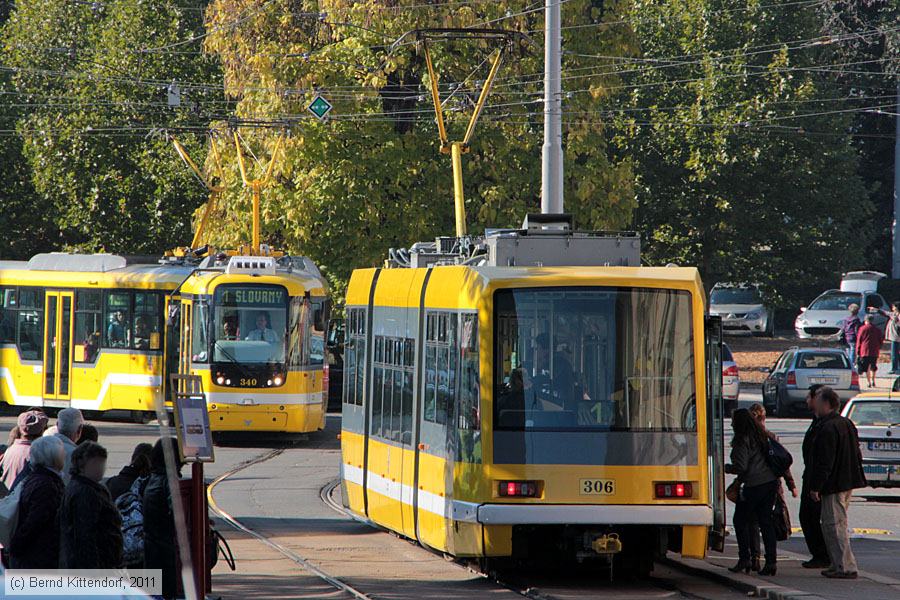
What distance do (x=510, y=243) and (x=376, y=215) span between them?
758 inches

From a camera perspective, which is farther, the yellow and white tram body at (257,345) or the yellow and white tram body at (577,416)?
the yellow and white tram body at (257,345)

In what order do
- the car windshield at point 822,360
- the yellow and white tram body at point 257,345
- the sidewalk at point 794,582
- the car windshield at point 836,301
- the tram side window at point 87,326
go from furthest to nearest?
the car windshield at point 836,301
the car windshield at point 822,360
the tram side window at point 87,326
the yellow and white tram body at point 257,345
the sidewalk at point 794,582

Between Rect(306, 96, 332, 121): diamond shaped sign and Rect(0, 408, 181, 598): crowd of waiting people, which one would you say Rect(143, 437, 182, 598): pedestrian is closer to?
Rect(0, 408, 181, 598): crowd of waiting people

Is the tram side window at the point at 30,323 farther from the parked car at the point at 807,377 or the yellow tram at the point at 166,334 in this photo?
the parked car at the point at 807,377

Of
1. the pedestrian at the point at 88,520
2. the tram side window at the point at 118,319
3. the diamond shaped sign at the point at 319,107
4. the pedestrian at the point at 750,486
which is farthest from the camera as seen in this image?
the diamond shaped sign at the point at 319,107

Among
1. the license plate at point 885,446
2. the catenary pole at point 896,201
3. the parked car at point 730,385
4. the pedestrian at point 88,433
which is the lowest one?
the parked car at point 730,385

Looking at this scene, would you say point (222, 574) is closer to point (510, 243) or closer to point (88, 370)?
point (510, 243)

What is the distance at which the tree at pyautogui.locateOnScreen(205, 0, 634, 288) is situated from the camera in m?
32.2

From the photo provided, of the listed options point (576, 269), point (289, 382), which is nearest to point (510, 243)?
point (576, 269)

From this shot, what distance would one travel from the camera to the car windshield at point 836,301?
46469 mm

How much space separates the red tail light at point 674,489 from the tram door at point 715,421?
0.27 metres

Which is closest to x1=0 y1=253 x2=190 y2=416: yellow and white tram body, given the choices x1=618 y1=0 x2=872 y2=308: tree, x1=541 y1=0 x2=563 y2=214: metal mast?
x1=541 y1=0 x2=563 y2=214: metal mast

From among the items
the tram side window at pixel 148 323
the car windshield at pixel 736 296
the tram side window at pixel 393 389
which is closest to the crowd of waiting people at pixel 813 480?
the tram side window at pixel 393 389

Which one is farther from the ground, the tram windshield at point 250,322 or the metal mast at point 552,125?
the metal mast at point 552,125
